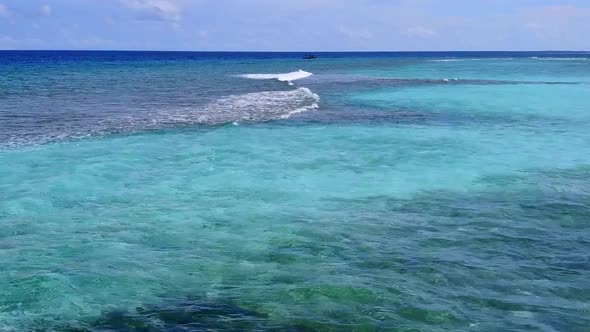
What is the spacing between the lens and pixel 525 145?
81.0 feet

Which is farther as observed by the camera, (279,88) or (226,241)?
(279,88)

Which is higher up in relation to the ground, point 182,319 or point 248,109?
point 248,109

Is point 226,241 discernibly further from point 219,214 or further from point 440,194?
point 440,194

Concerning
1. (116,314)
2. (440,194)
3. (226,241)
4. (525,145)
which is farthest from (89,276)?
(525,145)

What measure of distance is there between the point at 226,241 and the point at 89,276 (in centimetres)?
305

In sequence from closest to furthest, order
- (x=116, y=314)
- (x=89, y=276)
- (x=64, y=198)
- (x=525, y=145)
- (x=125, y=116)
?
1. (x=116, y=314)
2. (x=89, y=276)
3. (x=64, y=198)
4. (x=525, y=145)
5. (x=125, y=116)

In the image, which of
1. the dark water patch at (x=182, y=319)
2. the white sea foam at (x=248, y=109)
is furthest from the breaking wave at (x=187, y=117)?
the dark water patch at (x=182, y=319)

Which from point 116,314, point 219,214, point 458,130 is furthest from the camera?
point 458,130

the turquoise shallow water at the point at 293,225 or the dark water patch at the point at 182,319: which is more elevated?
the turquoise shallow water at the point at 293,225

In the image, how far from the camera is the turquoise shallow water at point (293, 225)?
10.1 metres

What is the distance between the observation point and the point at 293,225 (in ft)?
47.5

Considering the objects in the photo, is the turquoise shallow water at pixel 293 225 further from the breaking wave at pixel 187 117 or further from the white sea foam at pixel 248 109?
the white sea foam at pixel 248 109

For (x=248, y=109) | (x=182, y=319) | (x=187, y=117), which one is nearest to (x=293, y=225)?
(x=182, y=319)

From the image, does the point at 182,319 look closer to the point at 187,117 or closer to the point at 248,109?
the point at 187,117
